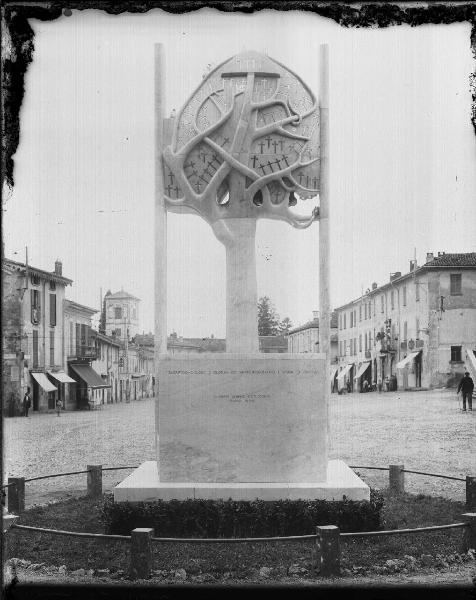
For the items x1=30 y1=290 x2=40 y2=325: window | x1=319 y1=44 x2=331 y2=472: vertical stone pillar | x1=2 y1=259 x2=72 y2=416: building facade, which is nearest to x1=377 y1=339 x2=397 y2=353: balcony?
x1=2 y1=259 x2=72 y2=416: building facade

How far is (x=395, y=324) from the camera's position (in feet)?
136

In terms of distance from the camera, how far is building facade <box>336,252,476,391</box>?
33031mm

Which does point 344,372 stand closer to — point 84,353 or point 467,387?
point 84,353

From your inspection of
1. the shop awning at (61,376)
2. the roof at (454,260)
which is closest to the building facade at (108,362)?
the shop awning at (61,376)

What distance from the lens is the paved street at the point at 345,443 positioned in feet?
47.4

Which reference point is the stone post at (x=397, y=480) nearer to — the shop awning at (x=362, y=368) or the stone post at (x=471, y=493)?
the stone post at (x=471, y=493)

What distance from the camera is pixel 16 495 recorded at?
10.5 m

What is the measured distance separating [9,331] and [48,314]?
4.47 meters

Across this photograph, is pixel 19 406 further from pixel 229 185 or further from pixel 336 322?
pixel 336 322

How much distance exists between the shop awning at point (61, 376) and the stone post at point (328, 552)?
27.5 metres

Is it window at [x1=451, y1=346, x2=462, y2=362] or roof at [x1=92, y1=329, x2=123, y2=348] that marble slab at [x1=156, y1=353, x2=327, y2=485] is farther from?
roof at [x1=92, y1=329, x2=123, y2=348]

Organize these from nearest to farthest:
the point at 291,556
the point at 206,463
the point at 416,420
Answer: the point at 291,556
the point at 206,463
the point at 416,420

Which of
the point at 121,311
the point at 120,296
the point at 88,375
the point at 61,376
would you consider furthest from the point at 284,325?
the point at 121,311
